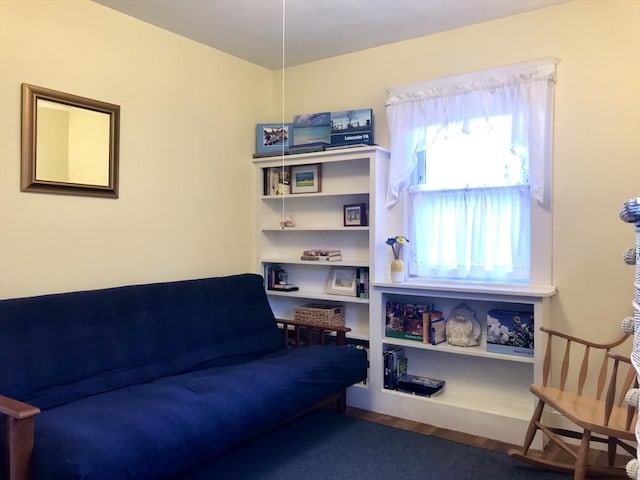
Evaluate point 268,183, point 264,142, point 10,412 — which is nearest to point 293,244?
point 268,183

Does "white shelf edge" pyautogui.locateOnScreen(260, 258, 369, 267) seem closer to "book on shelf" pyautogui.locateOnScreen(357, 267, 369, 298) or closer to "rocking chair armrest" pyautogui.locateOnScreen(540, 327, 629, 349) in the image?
"book on shelf" pyautogui.locateOnScreen(357, 267, 369, 298)

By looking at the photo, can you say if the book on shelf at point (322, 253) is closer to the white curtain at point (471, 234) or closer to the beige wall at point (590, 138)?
the white curtain at point (471, 234)

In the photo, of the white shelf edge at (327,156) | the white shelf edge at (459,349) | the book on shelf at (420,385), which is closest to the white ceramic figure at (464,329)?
the white shelf edge at (459,349)

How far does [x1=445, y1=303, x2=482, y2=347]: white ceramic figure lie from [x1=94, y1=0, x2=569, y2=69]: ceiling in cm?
178

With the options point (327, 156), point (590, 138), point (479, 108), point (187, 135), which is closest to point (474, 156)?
point (479, 108)

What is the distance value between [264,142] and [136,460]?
2552 millimetres

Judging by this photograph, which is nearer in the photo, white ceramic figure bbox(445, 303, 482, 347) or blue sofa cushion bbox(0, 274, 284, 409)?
blue sofa cushion bbox(0, 274, 284, 409)

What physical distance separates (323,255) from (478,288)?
1159 mm

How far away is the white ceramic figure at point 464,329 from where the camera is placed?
10.0 feet

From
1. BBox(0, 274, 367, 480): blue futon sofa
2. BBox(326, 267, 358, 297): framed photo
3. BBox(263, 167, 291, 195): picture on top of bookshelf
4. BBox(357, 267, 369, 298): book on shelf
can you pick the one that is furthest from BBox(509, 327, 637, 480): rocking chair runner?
BBox(263, 167, 291, 195): picture on top of bookshelf

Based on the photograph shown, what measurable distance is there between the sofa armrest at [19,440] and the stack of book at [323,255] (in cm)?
218

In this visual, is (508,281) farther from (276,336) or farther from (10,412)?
(10,412)

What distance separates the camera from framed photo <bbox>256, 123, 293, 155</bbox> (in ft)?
12.2

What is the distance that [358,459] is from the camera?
257 centimetres
